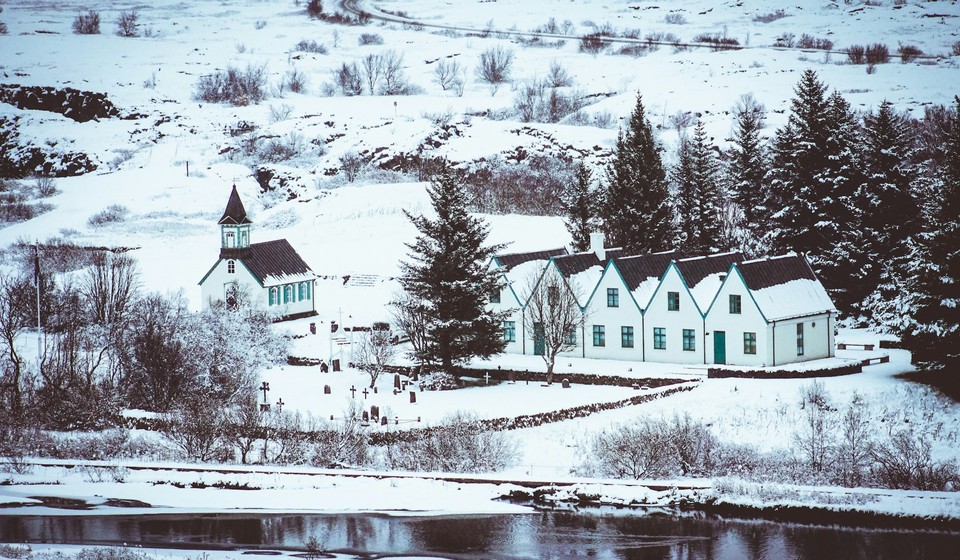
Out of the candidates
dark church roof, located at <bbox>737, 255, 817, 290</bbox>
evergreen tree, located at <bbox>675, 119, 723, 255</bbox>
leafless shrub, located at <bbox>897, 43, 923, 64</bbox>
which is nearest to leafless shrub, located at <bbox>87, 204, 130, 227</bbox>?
evergreen tree, located at <bbox>675, 119, 723, 255</bbox>

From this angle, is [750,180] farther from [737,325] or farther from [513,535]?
[513,535]

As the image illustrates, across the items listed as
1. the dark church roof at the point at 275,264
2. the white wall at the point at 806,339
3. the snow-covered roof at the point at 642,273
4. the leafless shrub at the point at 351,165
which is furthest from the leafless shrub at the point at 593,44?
the white wall at the point at 806,339

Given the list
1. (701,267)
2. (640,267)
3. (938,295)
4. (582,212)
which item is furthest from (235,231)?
(938,295)

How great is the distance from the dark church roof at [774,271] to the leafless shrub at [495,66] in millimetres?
120186

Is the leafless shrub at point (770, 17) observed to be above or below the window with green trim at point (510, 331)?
above

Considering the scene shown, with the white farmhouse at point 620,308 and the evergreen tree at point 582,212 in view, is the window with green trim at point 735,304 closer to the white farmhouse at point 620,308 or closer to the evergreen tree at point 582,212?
the white farmhouse at point 620,308

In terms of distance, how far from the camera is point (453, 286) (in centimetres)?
5341

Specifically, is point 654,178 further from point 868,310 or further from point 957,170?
point 957,170

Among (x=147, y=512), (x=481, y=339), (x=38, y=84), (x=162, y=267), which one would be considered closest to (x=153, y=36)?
(x=38, y=84)

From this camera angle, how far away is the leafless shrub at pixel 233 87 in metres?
158

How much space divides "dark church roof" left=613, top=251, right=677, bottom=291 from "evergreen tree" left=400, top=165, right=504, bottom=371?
6.73 metres

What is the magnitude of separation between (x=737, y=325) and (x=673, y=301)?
3.37 metres

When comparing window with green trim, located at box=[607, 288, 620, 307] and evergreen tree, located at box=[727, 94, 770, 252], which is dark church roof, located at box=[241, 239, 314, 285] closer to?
window with green trim, located at box=[607, 288, 620, 307]

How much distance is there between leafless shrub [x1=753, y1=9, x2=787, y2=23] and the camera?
197 meters
